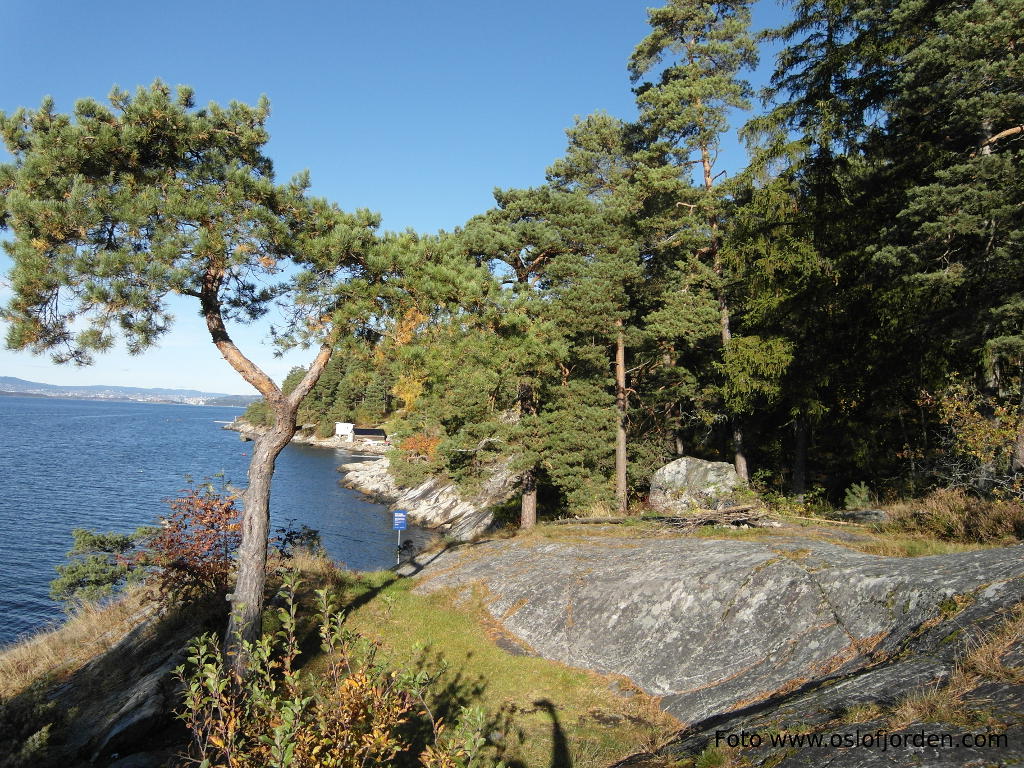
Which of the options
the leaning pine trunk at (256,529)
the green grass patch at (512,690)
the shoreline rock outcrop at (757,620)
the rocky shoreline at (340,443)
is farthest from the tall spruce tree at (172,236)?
the rocky shoreline at (340,443)

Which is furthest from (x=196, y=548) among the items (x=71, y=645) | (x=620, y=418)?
(x=620, y=418)

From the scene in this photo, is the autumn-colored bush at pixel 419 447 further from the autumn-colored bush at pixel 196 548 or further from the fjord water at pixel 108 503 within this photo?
the autumn-colored bush at pixel 196 548

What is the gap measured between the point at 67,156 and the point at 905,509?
1628cm

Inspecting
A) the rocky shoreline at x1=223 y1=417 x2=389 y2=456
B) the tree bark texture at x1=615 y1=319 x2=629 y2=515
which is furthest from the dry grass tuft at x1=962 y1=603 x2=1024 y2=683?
the rocky shoreline at x1=223 y1=417 x2=389 y2=456

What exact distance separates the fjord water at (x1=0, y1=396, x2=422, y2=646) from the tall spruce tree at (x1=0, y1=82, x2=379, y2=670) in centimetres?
330

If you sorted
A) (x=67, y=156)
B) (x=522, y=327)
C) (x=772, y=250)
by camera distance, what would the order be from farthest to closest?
(x=772, y=250) < (x=522, y=327) < (x=67, y=156)

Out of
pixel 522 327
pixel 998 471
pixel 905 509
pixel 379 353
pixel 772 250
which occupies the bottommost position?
pixel 905 509

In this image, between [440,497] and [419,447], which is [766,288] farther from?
[440,497]

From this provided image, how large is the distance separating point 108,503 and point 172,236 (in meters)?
39.6

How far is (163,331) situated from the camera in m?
8.46

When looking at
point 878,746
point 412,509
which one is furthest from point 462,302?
point 412,509

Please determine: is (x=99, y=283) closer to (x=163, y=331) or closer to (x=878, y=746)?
(x=163, y=331)

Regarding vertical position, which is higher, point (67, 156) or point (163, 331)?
point (67, 156)

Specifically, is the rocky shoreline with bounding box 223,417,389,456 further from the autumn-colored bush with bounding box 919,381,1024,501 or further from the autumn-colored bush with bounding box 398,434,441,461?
the autumn-colored bush with bounding box 919,381,1024,501
